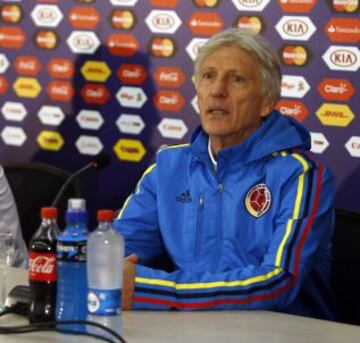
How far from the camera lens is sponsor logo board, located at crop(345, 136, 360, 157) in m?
2.63

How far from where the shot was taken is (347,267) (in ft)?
6.68

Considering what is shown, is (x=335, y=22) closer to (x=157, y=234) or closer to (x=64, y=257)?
(x=157, y=234)

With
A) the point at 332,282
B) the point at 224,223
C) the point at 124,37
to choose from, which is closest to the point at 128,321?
the point at 224,223

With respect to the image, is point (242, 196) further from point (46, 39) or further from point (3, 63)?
point (3, 63)

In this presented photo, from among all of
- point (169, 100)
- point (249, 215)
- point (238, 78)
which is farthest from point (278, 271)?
point (169, 100)

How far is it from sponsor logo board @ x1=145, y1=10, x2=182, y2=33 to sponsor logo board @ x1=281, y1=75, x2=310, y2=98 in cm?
50

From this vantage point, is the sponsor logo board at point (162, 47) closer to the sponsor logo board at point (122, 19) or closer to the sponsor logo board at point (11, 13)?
the sponsor logo board at point (122, 19)

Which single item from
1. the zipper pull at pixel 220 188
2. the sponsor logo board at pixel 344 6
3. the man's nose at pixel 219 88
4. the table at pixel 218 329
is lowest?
the table at pixel 218 329

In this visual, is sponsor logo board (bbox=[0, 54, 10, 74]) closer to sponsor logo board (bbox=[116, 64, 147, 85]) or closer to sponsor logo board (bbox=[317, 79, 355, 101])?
sponsor logo board (bbox=[116, 64, 147, 85])

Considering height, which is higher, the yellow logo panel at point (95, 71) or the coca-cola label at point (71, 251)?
the yellow logo panel at point (95, 71)

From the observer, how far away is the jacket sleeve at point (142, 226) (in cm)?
209

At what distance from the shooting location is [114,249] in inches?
58.9

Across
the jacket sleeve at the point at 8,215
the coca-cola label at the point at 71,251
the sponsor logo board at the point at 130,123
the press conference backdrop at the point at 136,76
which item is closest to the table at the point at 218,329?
the coca-cola label at the point at 71,251

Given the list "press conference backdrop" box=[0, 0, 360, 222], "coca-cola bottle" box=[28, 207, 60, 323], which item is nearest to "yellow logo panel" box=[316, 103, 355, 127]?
"press conference backdrop" box=[0, 0, 360, 222]
